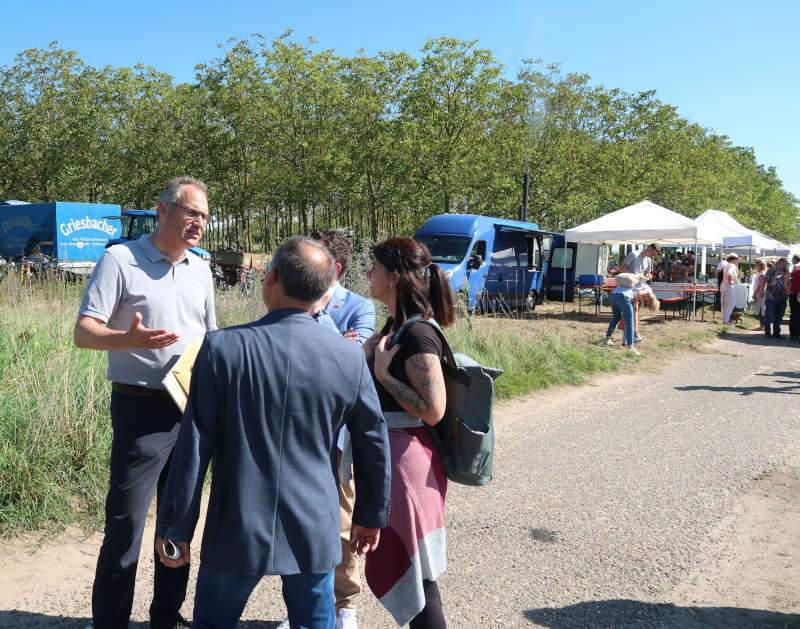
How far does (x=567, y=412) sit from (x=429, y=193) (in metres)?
18.1

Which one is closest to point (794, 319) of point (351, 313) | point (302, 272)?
point (351, 313)

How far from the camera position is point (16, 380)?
4.86m

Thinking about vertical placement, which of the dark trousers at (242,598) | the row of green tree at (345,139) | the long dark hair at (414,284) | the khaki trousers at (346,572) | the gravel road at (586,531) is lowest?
the gravel road at (586,531)

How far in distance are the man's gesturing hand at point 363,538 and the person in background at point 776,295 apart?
49.9 feet

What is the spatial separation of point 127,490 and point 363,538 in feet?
3.37

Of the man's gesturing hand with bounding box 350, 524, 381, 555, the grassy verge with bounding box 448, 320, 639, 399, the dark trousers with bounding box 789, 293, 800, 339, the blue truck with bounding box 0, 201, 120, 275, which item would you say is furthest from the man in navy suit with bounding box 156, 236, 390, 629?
the blue truck with bounding box 0, 201, 120, 275

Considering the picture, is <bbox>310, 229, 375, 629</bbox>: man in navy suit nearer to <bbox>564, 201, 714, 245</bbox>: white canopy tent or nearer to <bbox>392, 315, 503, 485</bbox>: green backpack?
<bbox>392, 315, 503, 485</bbox>: green backpack

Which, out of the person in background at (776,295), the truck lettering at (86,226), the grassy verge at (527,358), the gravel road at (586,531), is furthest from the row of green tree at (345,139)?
the gravel road at (586,531)

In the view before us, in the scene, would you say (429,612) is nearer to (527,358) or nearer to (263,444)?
(263,444)

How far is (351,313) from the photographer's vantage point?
132 inches

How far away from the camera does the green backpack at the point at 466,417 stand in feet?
8.27

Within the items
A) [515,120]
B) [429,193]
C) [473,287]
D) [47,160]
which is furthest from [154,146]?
[473,287]

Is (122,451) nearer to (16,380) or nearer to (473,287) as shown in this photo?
(16,380)

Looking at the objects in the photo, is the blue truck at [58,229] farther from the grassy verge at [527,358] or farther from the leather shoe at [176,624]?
the leather shoe at [176,624]
